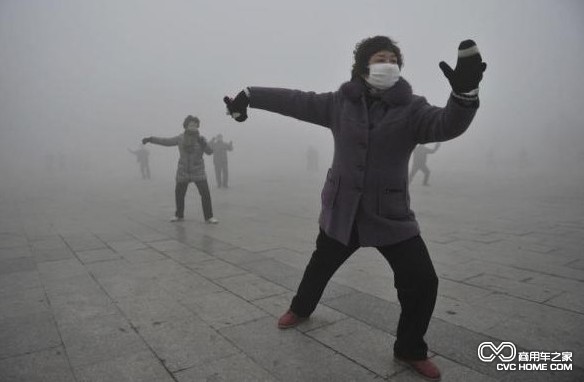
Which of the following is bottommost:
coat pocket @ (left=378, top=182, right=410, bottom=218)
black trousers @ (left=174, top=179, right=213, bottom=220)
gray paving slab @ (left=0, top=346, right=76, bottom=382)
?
gray paving slab @ (left=0, top=346, right=76, bottom=382)

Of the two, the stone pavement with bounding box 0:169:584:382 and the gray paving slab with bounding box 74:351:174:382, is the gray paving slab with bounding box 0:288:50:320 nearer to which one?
the stone pavement with bounding box 0:169:584:382

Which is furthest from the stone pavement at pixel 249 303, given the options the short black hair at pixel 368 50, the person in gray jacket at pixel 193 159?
the short black hair at pixel 368 50

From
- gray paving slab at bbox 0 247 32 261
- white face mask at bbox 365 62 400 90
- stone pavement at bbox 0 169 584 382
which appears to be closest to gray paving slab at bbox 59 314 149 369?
stone pavement at bbox 0 169 584 382

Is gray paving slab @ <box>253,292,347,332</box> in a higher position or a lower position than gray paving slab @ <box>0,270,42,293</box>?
lower

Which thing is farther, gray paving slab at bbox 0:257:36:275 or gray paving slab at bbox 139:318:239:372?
gray paving slab at bbox 0:257:36:275

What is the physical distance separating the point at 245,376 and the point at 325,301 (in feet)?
4.51

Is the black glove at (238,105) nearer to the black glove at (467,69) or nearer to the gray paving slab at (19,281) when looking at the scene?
the black glove at (467,69)

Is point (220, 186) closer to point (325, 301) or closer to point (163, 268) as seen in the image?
point (163, 268)

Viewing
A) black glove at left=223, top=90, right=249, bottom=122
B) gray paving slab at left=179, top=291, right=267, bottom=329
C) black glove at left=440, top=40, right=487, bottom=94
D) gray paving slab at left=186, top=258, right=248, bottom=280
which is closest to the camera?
black glove at left=440, top=40, right=487, bottom=94

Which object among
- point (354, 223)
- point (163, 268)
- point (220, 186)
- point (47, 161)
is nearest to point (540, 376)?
point (354, 223)

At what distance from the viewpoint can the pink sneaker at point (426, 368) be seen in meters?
2.62

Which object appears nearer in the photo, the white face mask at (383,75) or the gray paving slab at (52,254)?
the white face mask at (383,75)

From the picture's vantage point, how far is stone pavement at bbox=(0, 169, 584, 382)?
2801mm

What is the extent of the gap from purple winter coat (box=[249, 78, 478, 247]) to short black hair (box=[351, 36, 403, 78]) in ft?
0.29
